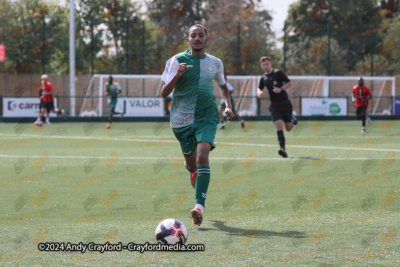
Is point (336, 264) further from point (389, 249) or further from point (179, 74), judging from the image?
point (179, 74)

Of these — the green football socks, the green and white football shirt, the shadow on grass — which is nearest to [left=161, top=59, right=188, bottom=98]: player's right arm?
the green and white football shirt

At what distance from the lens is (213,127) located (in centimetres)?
703

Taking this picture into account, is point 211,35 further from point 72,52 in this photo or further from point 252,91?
point 72,52

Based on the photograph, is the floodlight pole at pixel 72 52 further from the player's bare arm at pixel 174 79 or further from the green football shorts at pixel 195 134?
the player's bare arm at pixel 174 79

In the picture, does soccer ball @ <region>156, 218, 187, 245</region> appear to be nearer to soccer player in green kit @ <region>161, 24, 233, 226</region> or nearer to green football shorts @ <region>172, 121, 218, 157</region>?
soccer player in green kit @ <region>161, 24, 233, 226</region>

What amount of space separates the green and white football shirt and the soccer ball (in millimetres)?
1771

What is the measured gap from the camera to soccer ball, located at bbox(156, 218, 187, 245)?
17.6 feet

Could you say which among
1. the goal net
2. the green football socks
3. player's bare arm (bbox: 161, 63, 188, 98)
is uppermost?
player's bare arm (bbox: 161, 63, 188, 98)

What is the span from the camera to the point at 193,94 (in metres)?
7.00

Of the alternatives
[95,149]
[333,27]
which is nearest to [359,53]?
[333,27]

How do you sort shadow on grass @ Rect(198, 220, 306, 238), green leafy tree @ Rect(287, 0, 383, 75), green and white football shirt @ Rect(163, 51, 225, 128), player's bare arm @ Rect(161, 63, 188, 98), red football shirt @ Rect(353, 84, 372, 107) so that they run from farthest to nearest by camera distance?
green leafy tree @ Rect(287, 0, 383, 75), red football shirt @ Rect(353, 84, 372, 107), green and white football shirt @ Rect(163, 51, 225, 128), player's bare arm @ Rect(161, 63, 188, 98), shadow on grass @ Rect(198, 220, 306, 238)

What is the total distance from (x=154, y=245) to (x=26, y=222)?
1.87 meters

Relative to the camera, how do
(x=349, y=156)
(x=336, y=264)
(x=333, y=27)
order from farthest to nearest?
(x=333, y=27) < (x=349, y=156) < (x=336, y=264)

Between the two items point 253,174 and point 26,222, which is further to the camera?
point 253,174
